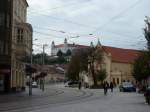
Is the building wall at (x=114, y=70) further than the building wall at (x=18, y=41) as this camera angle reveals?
Yes

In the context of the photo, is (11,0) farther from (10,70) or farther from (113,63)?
(113,63)

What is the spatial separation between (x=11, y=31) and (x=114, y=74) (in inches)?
3582

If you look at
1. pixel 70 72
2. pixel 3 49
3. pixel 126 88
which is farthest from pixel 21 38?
pixel 70 72

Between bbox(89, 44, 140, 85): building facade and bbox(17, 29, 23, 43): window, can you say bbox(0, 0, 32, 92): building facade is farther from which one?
bbox(89, 44, 140, 85): building facade

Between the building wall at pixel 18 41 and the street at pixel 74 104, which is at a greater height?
the building wall at pixel 18 41

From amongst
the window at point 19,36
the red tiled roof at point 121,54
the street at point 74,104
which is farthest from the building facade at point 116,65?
the street at point 74,104

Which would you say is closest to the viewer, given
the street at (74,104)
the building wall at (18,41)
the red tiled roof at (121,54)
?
the street at (74,104)

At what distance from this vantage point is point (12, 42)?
2532 inches

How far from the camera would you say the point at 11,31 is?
63.5m

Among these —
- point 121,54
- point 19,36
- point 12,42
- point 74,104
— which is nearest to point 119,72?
point 121,54

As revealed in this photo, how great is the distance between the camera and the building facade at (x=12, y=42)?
61.8 m

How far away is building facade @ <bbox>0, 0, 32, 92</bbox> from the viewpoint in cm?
6181

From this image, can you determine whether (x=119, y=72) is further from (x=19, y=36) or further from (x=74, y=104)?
(x=74, y=104)

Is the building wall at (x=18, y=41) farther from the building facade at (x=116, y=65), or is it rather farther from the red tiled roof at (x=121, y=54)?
the red tiled roof at (x=121, y=54)
